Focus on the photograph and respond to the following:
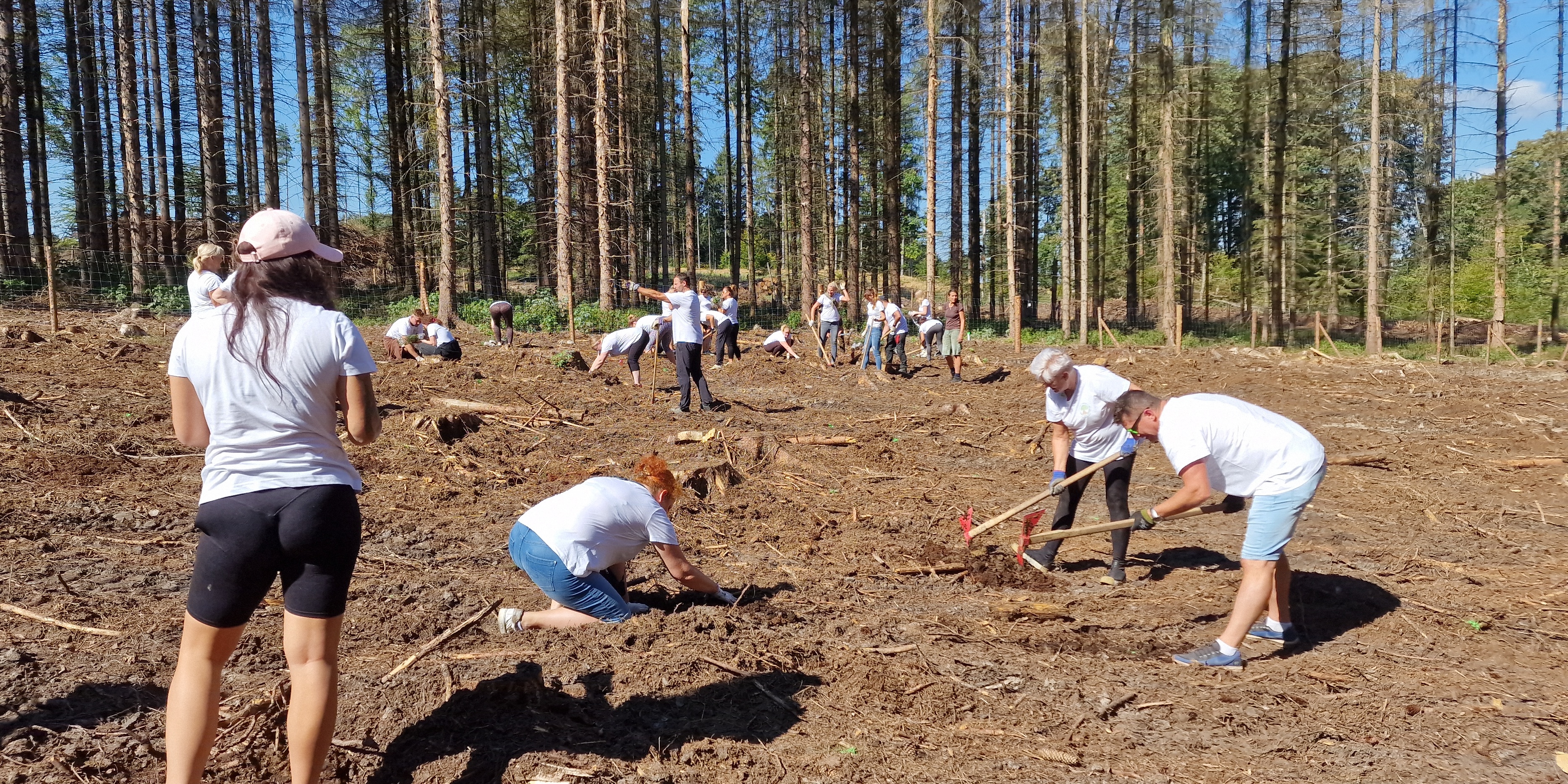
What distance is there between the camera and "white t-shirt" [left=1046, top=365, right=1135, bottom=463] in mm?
5793

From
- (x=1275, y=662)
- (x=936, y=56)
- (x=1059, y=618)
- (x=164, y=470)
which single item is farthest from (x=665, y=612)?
(x=936, y=56)

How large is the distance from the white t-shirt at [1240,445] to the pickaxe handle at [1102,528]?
271 mm

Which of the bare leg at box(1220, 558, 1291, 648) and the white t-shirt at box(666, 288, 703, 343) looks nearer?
the bare leg at box(1220, 558, 1291, 648)

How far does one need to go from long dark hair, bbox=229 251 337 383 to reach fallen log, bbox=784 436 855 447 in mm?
7993

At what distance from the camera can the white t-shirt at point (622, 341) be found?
1357 cm

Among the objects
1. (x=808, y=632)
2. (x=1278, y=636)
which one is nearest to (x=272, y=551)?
(x=808, y=632)

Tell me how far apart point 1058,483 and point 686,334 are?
20.6ft

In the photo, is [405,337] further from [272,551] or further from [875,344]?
[272,551]

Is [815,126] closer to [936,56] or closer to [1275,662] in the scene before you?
[936,56]

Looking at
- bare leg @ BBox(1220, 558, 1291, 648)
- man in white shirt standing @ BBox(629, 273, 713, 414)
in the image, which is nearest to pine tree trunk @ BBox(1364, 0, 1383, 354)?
man in white shirt standing @ BBox(629, 273, 713, 414)

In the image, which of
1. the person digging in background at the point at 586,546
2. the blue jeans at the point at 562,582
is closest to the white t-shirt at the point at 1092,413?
the person digging in background at the point at 586,546

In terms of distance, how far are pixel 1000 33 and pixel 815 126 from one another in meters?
6.86

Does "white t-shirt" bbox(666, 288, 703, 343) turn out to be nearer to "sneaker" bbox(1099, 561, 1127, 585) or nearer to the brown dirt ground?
the brown dirt ground

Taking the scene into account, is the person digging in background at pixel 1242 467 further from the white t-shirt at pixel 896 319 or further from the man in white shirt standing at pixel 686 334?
the white t-shirt at pixel 896 319
